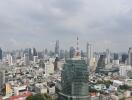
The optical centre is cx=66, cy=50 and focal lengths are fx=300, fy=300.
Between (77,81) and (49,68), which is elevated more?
(77,81)

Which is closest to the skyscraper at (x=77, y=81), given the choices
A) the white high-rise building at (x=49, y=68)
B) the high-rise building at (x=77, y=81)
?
the high-rise building at (x=77, y=81)

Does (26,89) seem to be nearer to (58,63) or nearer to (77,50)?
(77,50)

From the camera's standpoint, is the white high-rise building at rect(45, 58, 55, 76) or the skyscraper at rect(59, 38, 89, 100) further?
the white high-rise building at rect(45, 58, 55, 76)

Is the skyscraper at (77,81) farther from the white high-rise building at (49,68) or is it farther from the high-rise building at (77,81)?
the white high-rise building at (49,68)

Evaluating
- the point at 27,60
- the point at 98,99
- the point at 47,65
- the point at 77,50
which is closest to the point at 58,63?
the point at 47,65

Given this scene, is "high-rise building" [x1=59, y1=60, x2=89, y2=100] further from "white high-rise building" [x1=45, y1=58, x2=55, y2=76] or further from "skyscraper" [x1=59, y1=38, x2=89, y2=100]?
"white high-rise building" [x1=45, y1=58, x2=55, y2=76]

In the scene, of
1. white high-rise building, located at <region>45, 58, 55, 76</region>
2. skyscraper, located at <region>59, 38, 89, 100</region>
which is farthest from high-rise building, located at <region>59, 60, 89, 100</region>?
white high-rise building, located at <region>45, 58, 55, 76</region>

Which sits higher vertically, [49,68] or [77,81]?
[77,81]

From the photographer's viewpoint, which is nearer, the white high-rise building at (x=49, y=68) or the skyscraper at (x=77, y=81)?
the skyscraper at (x=77, y=81)

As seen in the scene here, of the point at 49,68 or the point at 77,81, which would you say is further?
the point at 49,68

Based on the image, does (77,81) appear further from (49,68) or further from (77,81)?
(49,68)

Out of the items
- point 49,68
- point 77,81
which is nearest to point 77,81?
point 77,81
